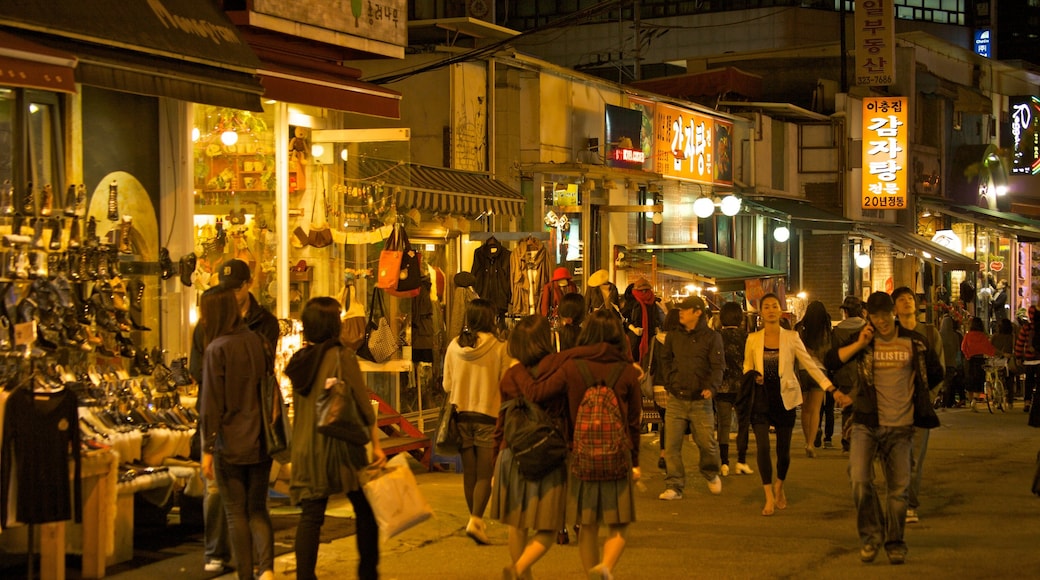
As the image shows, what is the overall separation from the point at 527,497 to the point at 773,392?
4391mm

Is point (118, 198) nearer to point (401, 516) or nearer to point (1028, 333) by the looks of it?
point (401, 516)

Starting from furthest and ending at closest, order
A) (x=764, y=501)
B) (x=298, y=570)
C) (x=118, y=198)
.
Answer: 1. (x=764, y=501)
2. (x=118, y=198)
3. (x=298, y=570)

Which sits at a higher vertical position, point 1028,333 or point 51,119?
point 51,119

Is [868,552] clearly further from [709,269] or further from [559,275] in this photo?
[709,269]

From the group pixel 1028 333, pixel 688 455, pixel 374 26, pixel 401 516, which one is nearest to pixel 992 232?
pixel 1028 333

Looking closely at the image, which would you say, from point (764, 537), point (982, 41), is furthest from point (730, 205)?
point (982, 41)

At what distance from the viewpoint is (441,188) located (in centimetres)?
1619

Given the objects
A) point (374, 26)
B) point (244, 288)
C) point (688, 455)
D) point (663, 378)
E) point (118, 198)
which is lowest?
point (688, 455)

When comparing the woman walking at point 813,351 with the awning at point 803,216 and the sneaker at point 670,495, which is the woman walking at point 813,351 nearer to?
the sneaker at point 670,495

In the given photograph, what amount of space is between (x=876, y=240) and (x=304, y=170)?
21753 mm

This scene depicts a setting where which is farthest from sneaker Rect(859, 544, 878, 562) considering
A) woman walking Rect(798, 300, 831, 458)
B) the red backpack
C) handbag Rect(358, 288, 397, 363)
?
handbag Rect(358, 288, 397, 363)

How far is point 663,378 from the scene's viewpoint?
12602 millimetres

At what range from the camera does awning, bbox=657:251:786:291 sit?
23.0m

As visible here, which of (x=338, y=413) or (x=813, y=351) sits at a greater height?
(x=338, y=413)
